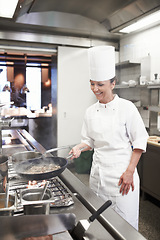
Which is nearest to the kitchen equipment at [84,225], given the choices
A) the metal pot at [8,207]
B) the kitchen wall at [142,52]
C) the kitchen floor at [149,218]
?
the metal pot at [8,207]

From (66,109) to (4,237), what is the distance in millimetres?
4546

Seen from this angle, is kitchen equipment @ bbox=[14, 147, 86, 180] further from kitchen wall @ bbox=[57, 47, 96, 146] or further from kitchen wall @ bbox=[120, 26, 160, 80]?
kitchen wall @ bbox=[57, 47, 96, 146]

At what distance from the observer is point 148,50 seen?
448 cm

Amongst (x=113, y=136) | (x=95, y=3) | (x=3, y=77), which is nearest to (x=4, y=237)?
(x=113, y=136)

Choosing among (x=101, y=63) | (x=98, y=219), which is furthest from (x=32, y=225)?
(x=101, y=63)

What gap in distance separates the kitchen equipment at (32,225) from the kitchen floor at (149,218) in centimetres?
207

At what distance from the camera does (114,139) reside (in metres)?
1.95

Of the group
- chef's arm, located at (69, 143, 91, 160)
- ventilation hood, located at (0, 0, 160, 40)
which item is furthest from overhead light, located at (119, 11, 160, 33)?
chef's arm, located at (69, 143, 91, 160)

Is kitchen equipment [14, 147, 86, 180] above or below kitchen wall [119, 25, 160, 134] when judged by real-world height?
below

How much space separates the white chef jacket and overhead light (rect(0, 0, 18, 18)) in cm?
149

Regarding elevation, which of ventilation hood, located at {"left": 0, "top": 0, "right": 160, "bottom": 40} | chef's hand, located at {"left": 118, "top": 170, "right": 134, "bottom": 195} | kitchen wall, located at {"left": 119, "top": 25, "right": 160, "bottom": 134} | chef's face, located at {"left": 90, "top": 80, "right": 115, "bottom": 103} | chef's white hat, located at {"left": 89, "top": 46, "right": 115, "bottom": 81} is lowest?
chef's hand, located at {"left": 118, "top": 170, "right": 134, "bottom": 195}

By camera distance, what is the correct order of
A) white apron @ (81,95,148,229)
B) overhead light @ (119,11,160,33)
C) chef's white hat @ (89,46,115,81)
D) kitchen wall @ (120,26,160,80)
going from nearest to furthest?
1. white apron @ (81,95,148,229)
2. chef's white hat @ (89,46,115,81)
3. overhead light @ (119,11,160,33)
4. kitchen wall @ (120,26,160,80)

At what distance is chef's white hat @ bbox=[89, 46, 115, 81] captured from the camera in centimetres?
200

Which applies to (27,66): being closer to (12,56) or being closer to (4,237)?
(12,56)
